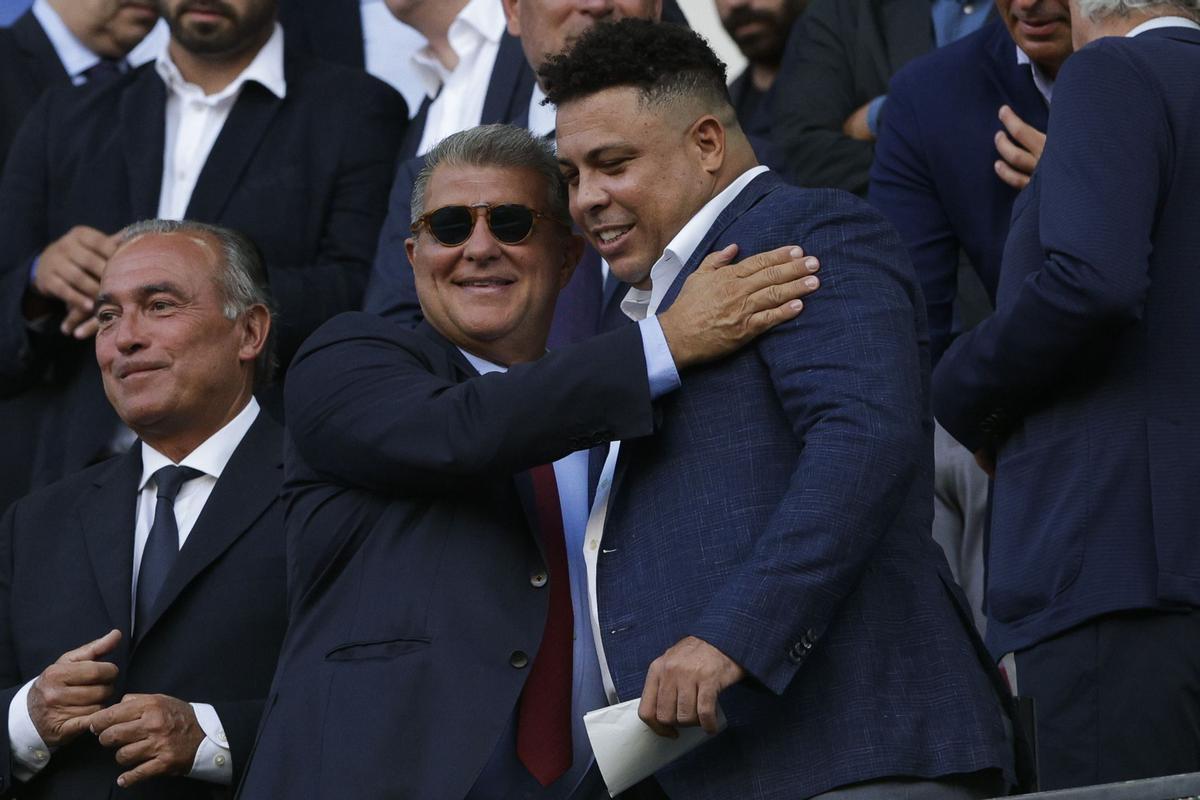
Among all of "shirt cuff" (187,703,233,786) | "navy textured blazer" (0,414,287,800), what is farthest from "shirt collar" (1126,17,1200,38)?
"shirt cuff" (187,703,233,786)

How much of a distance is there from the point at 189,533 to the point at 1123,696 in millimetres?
1943

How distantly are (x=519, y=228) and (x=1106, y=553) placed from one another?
3.86 feet

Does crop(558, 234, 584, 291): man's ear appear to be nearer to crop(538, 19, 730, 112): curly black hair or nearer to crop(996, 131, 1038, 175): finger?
crop(538, 19, 730, 112): curly black hair

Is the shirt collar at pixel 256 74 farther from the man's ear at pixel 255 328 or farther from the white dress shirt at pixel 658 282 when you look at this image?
the white dress shirt at pixel 658 282

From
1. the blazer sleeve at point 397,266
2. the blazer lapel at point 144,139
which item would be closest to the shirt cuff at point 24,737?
the blazer sleeve at point 397,266

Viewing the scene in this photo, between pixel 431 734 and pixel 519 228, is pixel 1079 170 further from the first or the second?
pixel 431 734

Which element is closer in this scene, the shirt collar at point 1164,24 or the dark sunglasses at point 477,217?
the dark sunglasses at point 477,217

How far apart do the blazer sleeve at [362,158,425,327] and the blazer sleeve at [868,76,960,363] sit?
1079mm

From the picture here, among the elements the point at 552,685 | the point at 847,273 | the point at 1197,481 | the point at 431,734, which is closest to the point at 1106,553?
the point at 1197,481

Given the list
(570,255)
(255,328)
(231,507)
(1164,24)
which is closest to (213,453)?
(231,507)

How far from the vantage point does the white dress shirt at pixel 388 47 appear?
21.3ft

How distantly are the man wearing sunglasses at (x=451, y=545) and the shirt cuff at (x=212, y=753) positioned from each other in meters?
0.61

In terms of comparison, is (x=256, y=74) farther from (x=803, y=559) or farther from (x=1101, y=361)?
(x=803, y=559)

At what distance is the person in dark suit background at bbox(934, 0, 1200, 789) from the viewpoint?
10.6 ft
